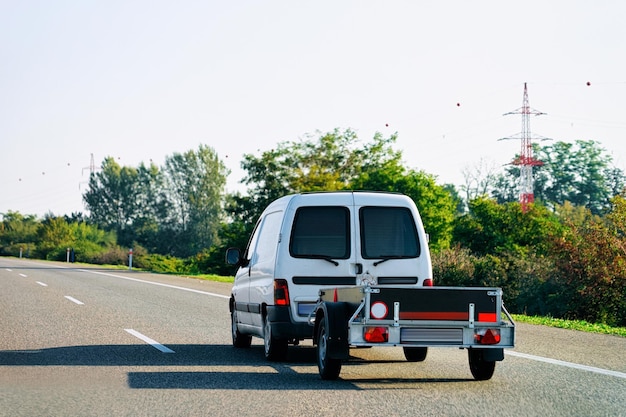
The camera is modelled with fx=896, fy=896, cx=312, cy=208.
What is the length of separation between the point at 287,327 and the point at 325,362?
1368 millimetres

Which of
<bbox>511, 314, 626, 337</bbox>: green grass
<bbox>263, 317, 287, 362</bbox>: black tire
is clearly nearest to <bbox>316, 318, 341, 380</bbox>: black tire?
<bbox>263, 317, 287, 362</bbox>: black tire

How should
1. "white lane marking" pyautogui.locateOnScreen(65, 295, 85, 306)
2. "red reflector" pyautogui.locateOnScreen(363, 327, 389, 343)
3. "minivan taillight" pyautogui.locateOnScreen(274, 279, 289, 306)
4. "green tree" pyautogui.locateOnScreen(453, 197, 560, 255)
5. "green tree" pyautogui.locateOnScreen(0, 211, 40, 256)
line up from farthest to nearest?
"green tree" pyautogui.locateOnScreen(0, 211, 40, 256) → "green tree" pyautogui.locateOnScreen(453, 197, 560, 255) → "white lane marking" pyautogui.locateOnScreen(65, 295, 85, 306) → "minivan taillight" pyautogui.locateOnScreen(274, 279, 289, 306) → "red reflector" pyautogui.locateOnScreen(363, 327, 389, 343)

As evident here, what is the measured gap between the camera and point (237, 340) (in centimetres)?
1202

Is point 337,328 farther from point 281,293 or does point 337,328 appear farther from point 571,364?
point 571,364

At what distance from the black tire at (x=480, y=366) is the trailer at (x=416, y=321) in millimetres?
128

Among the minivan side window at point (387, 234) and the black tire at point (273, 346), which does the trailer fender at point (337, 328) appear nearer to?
the black tire at point (273, 346)

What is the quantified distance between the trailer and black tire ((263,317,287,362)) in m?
1.58

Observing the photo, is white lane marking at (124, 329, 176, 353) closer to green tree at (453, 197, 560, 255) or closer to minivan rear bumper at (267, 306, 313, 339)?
minivan rear bumper at (267, 306, 313, 339)

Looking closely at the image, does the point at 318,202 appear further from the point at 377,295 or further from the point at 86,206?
the point at 86,206

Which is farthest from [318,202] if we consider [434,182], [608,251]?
[434,182]

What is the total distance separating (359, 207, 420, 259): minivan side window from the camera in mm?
10320

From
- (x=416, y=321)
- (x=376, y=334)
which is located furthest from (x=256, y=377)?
(x=416, y=321)

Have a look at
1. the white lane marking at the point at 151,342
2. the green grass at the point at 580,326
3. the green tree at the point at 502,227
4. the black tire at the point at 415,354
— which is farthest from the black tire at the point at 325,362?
the green tree at the point at 502,227

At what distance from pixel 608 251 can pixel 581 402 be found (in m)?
15.6
